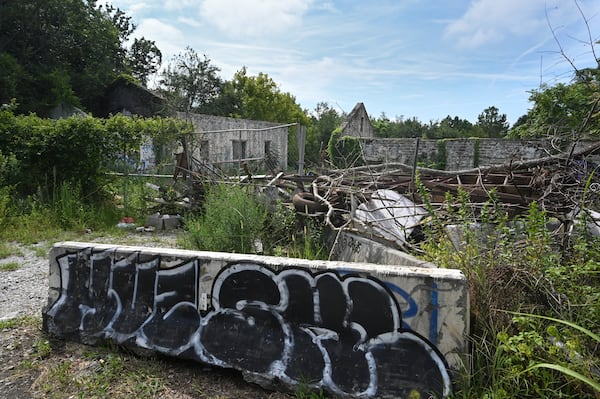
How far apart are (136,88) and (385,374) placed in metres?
21.6

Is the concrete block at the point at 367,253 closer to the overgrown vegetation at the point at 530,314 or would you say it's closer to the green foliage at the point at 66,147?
the overgrown vegetation at the point at 530,314

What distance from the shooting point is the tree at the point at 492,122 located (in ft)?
133

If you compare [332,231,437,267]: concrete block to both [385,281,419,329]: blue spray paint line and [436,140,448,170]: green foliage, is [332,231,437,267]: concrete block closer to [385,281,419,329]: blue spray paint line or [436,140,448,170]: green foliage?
[385,281,419,329]: blue spray paint line

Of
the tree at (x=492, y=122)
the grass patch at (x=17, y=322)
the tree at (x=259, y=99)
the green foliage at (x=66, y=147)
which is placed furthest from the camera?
the tree at (x=492, y=122)

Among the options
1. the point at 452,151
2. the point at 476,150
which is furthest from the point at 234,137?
the point at 476,150

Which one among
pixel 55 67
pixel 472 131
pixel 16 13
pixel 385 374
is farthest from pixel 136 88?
pixel 472 131

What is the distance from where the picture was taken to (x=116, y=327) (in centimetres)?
318

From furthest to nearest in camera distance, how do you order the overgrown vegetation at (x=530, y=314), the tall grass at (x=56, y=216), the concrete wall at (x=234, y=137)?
the concrete wall at (x=234, y=137), the tall grass at (x=56, y=216), the overgrown vegetation at (x=530, y=314)

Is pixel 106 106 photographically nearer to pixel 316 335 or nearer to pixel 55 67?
pixel 55 67

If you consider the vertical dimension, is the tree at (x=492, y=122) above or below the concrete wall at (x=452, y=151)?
above

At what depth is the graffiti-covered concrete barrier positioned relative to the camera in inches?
94.0

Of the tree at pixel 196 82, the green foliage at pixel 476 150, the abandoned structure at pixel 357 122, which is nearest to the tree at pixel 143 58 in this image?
the tree at pixel 196 82

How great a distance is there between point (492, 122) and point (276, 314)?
46787 mm

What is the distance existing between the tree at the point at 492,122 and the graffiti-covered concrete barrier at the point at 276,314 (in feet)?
138
